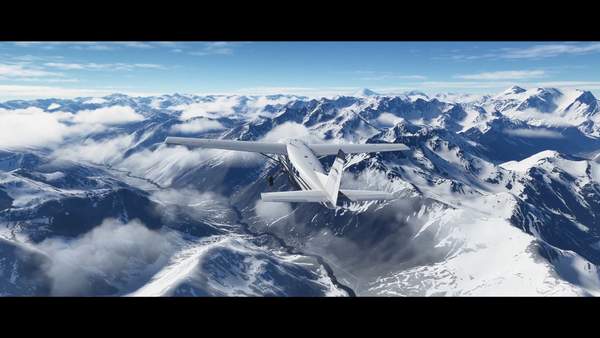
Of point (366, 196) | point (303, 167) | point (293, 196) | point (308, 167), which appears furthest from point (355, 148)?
point (293, 196)

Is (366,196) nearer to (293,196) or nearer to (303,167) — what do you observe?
(293,196)

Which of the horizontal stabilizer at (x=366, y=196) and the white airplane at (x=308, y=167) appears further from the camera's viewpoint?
the white airplane at (x=308, y=167)

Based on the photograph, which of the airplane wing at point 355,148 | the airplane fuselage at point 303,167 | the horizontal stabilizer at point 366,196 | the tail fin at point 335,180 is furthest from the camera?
the airplane wing at point 355,148

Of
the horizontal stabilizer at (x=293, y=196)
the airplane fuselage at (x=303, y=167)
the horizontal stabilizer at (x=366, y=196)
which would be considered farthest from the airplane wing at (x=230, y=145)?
the horizontal stabilizer at (x=366, y=196)

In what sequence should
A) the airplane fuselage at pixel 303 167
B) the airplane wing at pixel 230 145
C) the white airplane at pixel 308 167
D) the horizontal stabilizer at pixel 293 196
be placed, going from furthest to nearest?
the airplane wing at pixel 230 145 < the airplane fuselage at pixel 303 167 < the white airplane at pixel 308 167 < the horizontal stabilizer at pixel 293 196

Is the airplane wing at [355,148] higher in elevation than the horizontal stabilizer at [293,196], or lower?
lower

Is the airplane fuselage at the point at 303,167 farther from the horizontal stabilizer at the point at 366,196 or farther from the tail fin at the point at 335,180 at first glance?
the horizontal stabilizer at the point at 366,196
